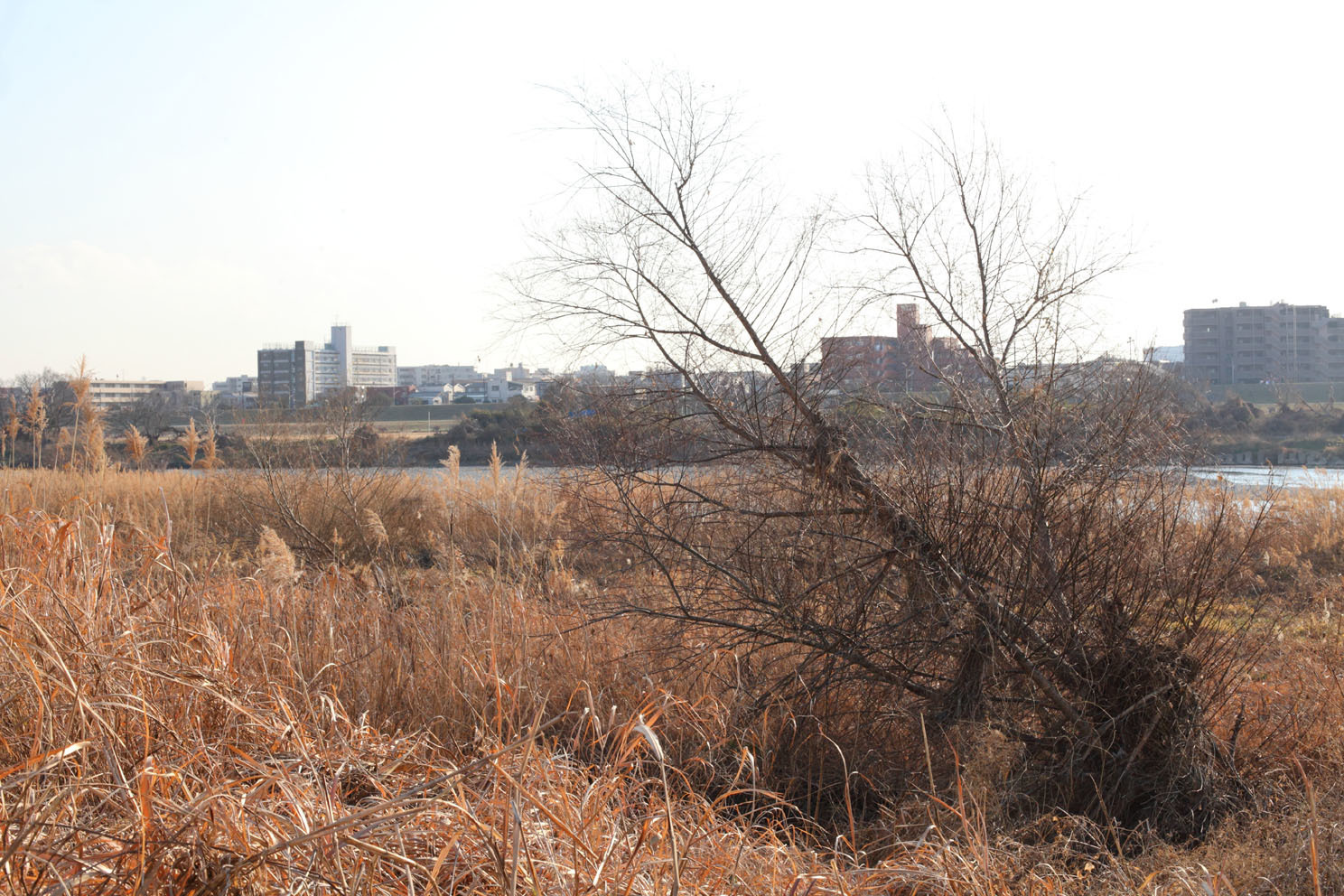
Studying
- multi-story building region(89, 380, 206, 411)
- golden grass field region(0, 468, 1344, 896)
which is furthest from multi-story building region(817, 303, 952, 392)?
multi-story building region(89, 380, 206, 411)

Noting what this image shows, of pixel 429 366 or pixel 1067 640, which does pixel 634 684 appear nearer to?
pixel 1067 640

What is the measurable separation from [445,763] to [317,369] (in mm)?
79224

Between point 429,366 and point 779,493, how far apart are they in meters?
125

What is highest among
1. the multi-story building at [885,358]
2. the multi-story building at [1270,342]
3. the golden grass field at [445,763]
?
the multi-story building at [1270,342]

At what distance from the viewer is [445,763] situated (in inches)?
141

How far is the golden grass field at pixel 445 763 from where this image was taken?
218 centimetres

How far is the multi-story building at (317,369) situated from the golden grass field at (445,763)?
24.1ft

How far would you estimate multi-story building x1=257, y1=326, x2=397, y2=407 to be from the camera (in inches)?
538

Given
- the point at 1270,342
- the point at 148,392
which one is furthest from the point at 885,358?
the point at 1270,342

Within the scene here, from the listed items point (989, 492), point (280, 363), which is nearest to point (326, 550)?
point (989, 492)

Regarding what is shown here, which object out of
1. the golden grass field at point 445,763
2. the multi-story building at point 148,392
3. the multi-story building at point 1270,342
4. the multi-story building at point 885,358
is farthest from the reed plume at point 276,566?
the multi-story building at point 1270,342

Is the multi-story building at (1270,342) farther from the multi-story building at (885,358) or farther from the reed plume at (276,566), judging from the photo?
the reed plume at (276,566)

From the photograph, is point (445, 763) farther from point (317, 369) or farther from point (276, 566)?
point (317, 369)

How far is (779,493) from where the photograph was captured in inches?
222
